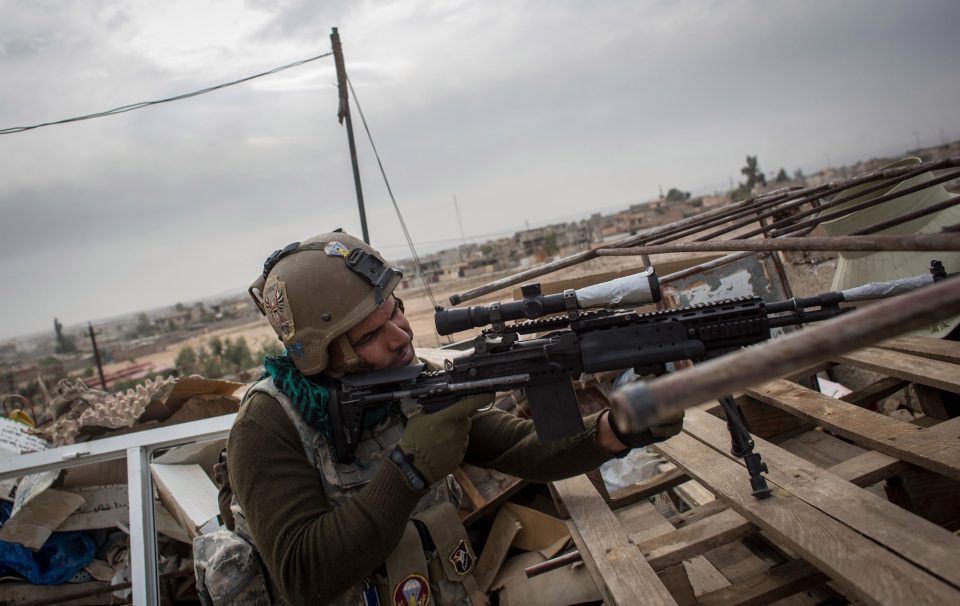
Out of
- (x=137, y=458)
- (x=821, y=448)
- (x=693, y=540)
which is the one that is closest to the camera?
(x=693, y=540)

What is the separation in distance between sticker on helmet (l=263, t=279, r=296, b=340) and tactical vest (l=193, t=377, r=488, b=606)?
0.24 meters

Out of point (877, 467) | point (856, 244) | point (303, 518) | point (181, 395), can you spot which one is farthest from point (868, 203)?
point (181, 395)

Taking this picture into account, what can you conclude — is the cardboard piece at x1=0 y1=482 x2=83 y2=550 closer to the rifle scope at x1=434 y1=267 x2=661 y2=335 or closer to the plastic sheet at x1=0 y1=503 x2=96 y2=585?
the plastic sheet at x1=0 y1=503 x2=96 y2=585

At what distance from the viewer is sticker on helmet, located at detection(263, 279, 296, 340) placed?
8.24 feet

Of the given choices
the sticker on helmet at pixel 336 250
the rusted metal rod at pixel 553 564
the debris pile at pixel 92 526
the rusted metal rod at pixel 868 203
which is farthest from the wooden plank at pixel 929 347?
the debris pile at pixel 92 526

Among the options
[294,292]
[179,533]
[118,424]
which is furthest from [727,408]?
[118,424]

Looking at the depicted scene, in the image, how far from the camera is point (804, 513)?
2129mm

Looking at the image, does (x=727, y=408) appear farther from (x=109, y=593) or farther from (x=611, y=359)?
(x=109, y=593)

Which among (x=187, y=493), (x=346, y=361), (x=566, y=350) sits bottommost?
(x=187, y=493)

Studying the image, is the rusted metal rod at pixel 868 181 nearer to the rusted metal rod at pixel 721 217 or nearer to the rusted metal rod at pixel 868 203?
the rusted metal rod at pixel 868 203

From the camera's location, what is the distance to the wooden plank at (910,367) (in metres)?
2.72

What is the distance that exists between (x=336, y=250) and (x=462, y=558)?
154 cm

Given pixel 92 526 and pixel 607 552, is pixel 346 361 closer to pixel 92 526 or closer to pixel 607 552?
pixel 607 552

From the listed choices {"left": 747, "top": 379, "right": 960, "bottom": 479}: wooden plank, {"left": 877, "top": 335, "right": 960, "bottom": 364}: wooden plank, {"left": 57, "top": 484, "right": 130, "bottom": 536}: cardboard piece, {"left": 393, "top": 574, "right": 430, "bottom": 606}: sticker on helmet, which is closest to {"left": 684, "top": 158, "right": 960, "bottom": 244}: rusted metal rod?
{"left": 877, "top": 335, "right": 960, "bottom": 364}: wooden plank
